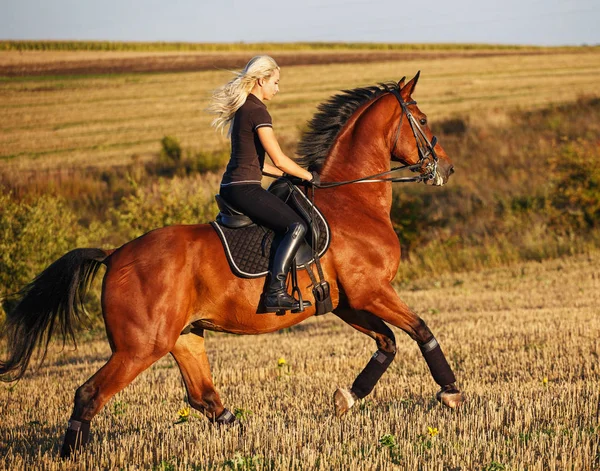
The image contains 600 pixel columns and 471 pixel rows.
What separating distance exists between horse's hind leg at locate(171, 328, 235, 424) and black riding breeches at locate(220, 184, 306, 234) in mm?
1266

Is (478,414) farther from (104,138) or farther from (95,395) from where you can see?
(104,138)

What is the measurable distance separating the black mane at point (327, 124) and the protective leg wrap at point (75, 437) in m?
2.90

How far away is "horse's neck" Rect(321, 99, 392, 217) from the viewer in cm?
706

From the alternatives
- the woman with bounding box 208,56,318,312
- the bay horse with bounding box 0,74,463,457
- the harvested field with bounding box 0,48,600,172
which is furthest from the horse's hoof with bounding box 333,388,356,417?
the harvested field with bounding box 0,48,600,172

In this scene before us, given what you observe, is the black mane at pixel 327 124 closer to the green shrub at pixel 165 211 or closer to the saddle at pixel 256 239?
the saddle at pixel 256 239

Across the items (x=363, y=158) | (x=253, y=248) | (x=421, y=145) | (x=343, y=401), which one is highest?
(x=421, y=145)

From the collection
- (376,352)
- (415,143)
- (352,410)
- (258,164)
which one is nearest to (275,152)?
(258,164)

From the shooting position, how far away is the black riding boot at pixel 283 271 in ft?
20.8

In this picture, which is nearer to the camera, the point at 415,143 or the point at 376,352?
the point at 376,352

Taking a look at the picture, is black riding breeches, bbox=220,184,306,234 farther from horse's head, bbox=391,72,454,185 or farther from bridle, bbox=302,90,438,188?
horse's head, bbox=391,72,454,185

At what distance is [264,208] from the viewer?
648cm

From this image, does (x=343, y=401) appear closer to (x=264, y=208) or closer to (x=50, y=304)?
(x=264, y=208)

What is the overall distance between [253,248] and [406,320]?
4.60 feet

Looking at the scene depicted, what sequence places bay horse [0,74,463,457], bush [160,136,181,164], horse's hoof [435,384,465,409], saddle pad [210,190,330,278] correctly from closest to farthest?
bay horse [0,74,463,457] → saddle pad [210,190,330,278] → horse's hoof [435,384,465,409] → bush [160,136,181,164]
